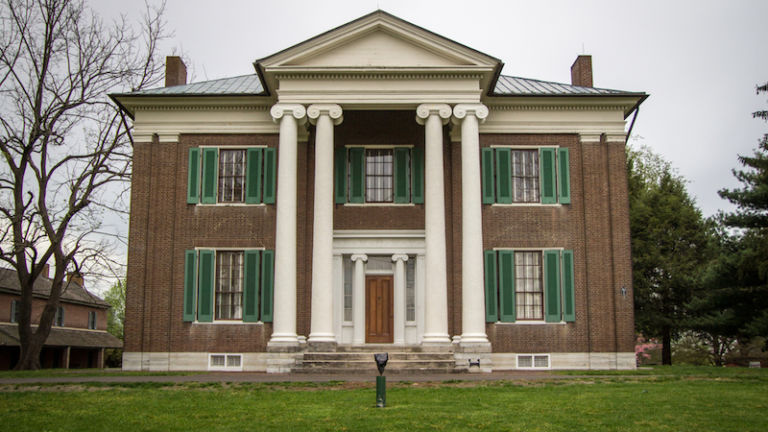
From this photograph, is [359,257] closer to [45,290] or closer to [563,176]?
[563,176]

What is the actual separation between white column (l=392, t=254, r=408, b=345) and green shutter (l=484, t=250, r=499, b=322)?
2.69 m

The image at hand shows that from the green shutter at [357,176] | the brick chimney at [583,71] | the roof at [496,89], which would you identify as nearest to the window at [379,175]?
the green shutter at [357,176]

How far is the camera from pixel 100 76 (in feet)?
102

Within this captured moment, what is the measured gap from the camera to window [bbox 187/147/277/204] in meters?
24.5

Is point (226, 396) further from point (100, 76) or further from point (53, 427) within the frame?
point (100, 76)

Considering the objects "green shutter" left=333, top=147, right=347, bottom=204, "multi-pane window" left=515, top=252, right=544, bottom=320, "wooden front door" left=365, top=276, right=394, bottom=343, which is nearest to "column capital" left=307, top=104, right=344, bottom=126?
"green shutter" left=333, top=147, right=347, bottom=204

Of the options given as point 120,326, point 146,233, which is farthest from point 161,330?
point 120,326

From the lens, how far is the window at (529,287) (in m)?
23.8

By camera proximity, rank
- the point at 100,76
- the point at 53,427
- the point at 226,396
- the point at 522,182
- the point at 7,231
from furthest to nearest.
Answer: the point at 100,76
the point at 7,231
the point at 522,182
the point at 226,396
the point at 53,427

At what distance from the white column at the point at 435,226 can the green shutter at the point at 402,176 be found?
5.96 ft

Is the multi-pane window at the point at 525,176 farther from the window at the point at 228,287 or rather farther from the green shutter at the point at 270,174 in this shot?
the window at the point at 228,287

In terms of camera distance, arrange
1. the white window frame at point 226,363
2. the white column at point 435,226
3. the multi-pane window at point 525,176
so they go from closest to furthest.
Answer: the white column at point 435,226
the white window frame at point 226,363
the multi-pane window at point 525,176

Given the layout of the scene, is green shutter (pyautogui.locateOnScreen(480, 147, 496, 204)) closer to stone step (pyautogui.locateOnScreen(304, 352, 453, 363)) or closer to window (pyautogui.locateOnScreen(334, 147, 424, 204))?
window (pyautogui.locateOnScreen(334, 147, 424, 204))

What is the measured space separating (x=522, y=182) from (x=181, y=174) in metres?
11.4
